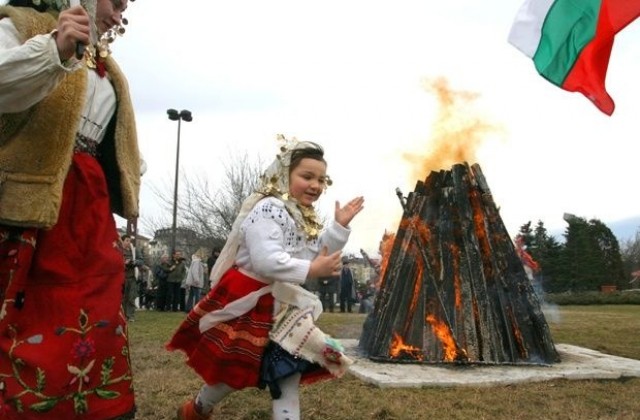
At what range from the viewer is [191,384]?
4605 millimetres

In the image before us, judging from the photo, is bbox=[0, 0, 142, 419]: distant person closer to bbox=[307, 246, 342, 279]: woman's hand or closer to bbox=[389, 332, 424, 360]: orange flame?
bbox=[307, 246, 342, 279]: woman's hand

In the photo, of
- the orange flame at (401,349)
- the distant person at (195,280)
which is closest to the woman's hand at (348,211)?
the orange flame at (401,349)

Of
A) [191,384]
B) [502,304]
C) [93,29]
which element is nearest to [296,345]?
[93,29]

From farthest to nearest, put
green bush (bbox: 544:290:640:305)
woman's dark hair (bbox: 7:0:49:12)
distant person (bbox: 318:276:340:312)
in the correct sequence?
green bush (bbox: 544:290:640:305), distant person (bbox: 318:276:340:312), woman's dark hair (bbox: 7:0:49:12)

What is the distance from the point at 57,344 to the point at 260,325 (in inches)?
43.7

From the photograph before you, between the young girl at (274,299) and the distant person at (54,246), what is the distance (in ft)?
2.49

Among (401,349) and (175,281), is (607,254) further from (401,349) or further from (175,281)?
(401,349)

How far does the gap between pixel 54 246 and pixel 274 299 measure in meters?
1.18

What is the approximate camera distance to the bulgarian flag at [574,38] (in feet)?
17.6

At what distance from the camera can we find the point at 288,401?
2.89m

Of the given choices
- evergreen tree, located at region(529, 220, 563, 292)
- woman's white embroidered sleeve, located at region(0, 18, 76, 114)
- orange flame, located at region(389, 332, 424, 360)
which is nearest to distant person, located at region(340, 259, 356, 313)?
orange flame, located at region(389, 332, 424, 360)

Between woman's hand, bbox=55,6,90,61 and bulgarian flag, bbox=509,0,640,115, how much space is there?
4.55m

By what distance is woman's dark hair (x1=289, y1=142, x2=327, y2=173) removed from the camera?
129 inches

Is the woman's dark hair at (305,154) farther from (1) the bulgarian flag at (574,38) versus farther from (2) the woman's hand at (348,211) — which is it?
(1) the bulgarian flag at (574,38)
